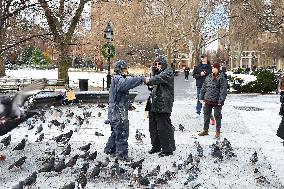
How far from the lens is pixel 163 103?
8500mm

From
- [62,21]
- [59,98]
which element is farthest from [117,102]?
[62,21]

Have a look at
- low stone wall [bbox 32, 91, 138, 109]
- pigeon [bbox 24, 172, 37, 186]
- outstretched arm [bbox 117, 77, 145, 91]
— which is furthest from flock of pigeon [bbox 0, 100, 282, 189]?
low stone wall [bbox 32, 91, 138, 109]

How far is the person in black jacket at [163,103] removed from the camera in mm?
8500

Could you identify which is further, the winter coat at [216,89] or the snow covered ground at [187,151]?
the winter coat at [216,89]

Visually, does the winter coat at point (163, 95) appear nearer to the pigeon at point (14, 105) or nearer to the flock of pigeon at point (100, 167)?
the flock of pigeon at point (100, 167)

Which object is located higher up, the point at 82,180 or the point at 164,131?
the point at 164,131

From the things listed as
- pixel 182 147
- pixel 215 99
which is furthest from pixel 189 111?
pixel 182 147

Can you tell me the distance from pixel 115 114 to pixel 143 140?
2.34 metres

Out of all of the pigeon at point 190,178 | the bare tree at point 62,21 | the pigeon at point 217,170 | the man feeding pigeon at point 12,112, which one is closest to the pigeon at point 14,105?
the man feeding pigeon at point 12,112

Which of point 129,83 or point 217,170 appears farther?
point 129,83

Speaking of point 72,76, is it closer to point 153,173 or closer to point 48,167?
point 48,167

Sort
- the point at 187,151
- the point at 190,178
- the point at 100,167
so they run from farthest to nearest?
the point at 187,151 → the point at 100,167 → the point at 190,178

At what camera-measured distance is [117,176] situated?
7094 mm

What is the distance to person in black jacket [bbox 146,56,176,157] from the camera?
850cm
